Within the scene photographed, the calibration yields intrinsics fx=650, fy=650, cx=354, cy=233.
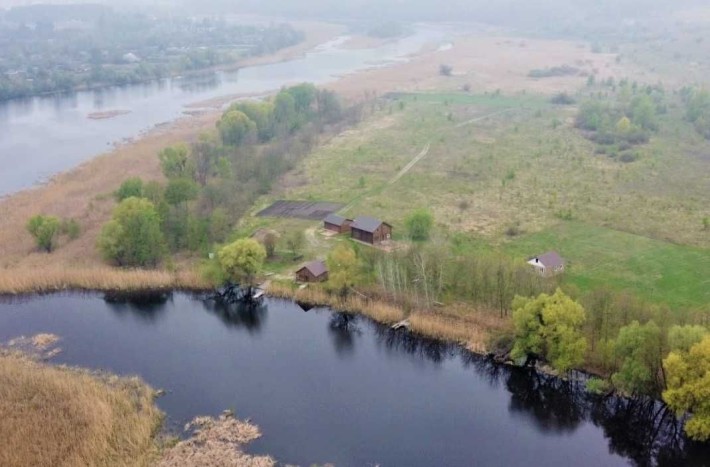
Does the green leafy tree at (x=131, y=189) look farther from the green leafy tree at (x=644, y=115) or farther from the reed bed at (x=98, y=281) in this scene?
the green leafy tree at (x=644, y=115)

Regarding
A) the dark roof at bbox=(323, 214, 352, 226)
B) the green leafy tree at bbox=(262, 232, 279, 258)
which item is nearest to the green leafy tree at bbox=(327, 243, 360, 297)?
the green leafy tree at bbox=(262, 232, 279, 258)

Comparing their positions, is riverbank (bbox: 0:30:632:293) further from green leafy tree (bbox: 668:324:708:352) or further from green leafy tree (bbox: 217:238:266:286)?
green leafy tree (bbox: 668:324:708:352)

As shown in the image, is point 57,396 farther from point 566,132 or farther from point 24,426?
point 566,132

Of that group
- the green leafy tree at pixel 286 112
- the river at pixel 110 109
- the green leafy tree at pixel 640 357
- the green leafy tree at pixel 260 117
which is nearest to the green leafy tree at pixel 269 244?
the green leafy tree at pixel 640 357

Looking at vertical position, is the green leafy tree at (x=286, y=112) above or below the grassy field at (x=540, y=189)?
above

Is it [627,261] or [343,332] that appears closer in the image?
[343,332]

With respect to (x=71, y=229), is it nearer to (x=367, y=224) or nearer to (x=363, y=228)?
(x=363, y=228)

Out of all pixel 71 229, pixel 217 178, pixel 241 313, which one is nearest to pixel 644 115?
pixel 217 178
